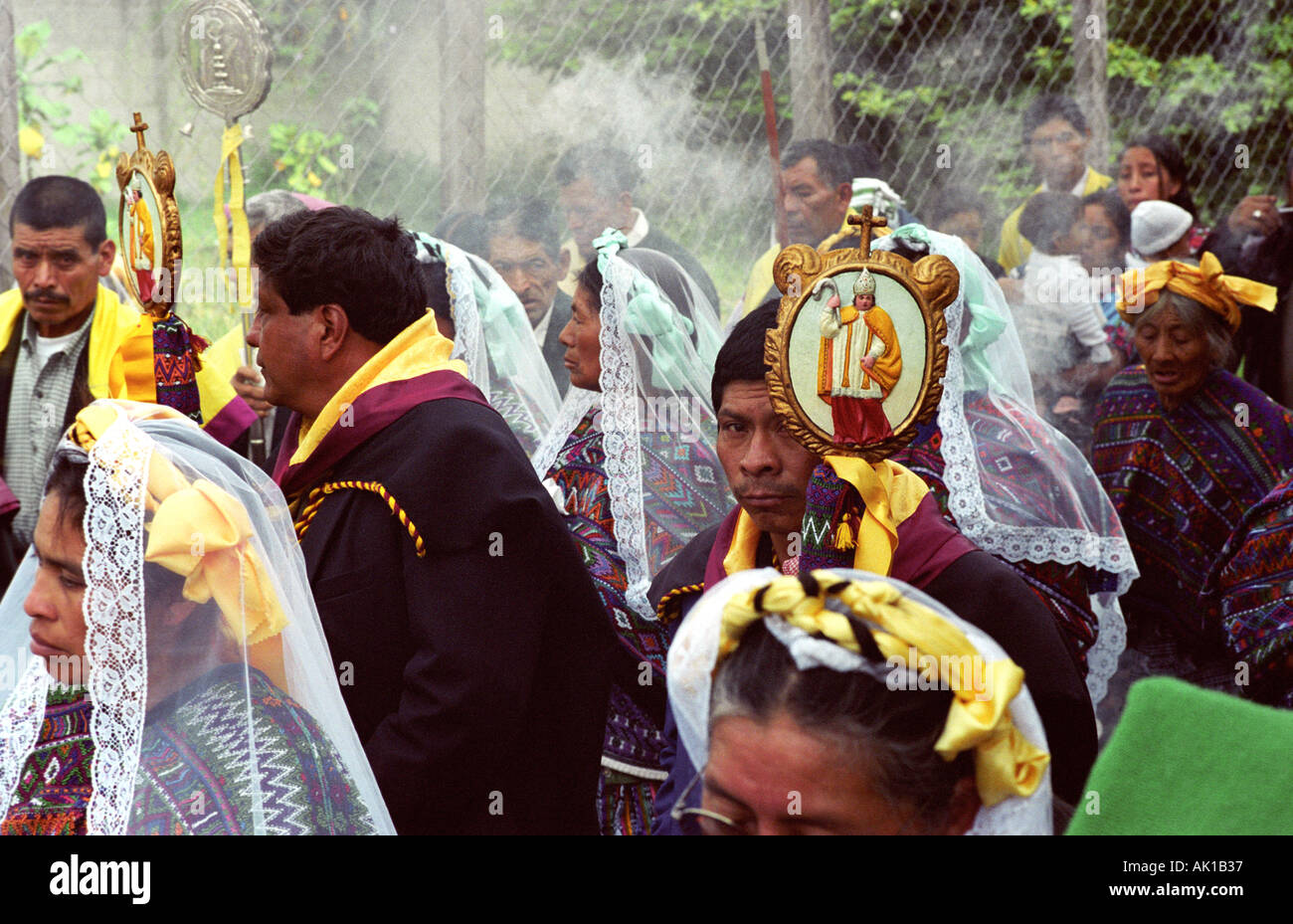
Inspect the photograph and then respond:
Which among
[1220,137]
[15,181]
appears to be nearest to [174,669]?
[15,181]

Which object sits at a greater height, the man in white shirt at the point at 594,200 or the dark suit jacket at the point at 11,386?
the man in white shirt at the point at 594,200

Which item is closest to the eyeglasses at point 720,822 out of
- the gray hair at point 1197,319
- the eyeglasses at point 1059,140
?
the gray hair at point 1197,319

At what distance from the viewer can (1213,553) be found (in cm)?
400

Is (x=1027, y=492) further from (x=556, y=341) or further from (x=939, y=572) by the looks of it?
(x=556, y=341)

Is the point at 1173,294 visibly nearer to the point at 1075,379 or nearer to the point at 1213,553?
the point at 1213,553

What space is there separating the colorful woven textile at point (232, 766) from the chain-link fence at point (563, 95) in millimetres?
3167

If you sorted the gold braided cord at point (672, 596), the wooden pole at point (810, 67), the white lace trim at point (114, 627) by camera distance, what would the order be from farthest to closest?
the wooden pole at point (810, 67), the gold braided cord at point (672, 596), the white lace trim at point (114, 627)

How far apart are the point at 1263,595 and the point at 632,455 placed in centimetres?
147

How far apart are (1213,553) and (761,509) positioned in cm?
203

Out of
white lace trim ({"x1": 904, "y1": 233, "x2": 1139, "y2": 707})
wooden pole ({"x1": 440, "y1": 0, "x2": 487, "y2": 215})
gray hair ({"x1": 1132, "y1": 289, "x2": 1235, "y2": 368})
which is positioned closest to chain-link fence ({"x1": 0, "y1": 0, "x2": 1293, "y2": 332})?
wooden pole ({"x1": 440, "y1": 0, "x2": 487, "y2": 215})

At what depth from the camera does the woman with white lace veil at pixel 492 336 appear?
402 centimetres

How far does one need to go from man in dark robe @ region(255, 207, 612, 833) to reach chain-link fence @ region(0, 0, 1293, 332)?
225 cm

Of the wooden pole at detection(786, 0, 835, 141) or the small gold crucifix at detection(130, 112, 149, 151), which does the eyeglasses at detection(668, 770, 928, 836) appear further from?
the wooden pole at detection(786, 0, 835, 141)

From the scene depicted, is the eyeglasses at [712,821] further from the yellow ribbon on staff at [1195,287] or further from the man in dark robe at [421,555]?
the yellow ribbon on staff at [1195,287]
